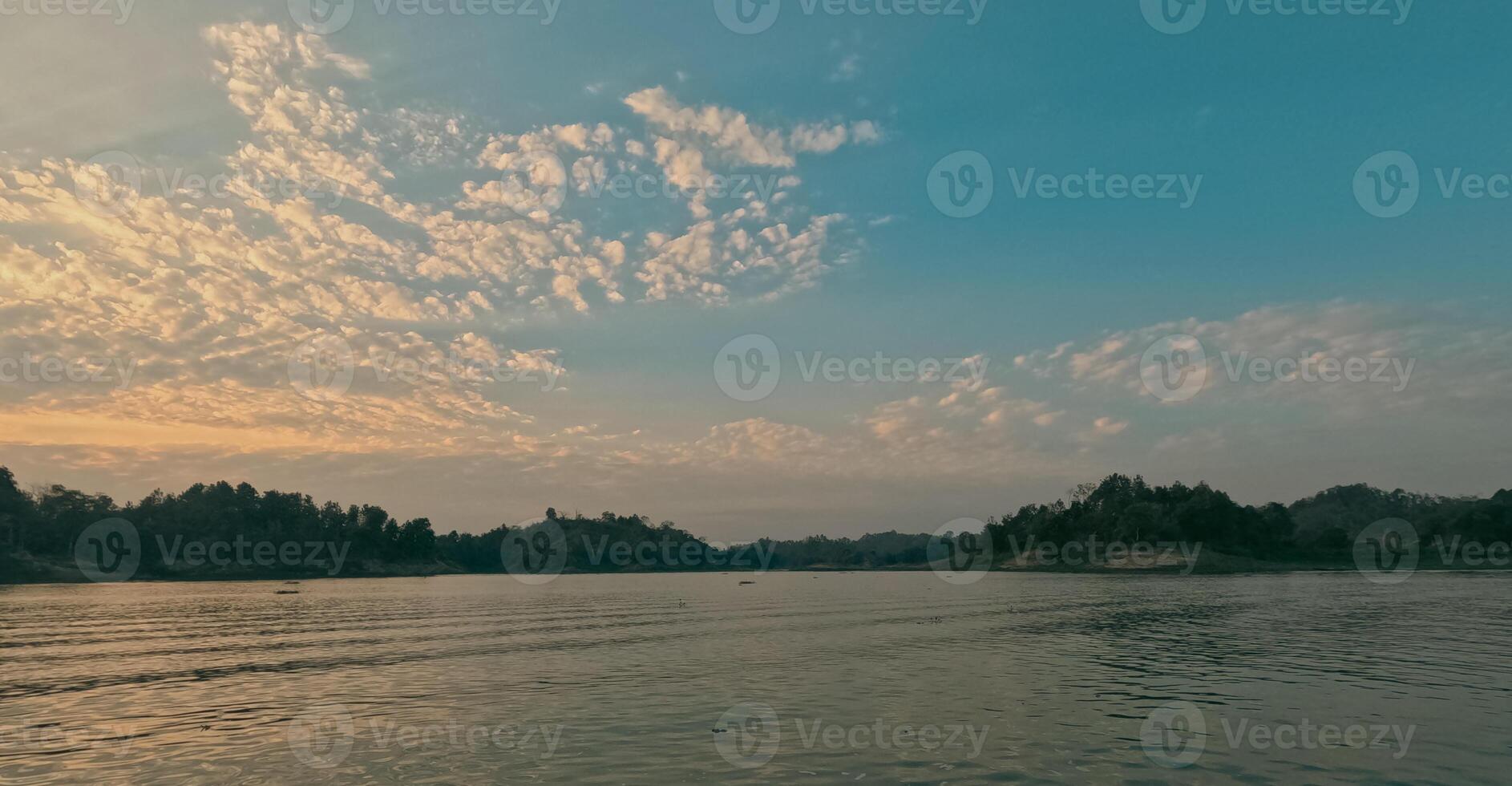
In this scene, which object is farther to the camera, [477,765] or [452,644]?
[452,644]

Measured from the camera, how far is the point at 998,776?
23172 millimetres

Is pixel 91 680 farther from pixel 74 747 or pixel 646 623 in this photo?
pixel 646 623

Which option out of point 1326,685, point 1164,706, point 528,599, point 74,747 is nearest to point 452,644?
point 74,747

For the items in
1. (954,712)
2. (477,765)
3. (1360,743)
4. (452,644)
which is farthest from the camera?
(452,644)

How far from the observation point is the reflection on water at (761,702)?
24.6m

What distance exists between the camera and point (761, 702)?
3569 cm

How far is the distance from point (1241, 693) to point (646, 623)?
5914cm

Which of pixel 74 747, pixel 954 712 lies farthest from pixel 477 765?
pixel 954 712

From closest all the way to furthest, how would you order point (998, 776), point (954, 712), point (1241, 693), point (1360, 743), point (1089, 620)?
point (998, 776) < point (1360, 743) < point (954, 712) < point (1241, 693) < point (1089, 620)

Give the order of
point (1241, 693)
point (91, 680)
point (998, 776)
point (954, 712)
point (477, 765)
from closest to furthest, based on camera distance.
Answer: point (998, 776), point (477, 765), point (954, 712), point (1241, 693), point (91, 680)

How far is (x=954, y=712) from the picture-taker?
32812 mm

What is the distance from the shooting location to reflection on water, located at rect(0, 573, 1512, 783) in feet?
80.8

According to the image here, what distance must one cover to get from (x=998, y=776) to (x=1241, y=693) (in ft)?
64.9

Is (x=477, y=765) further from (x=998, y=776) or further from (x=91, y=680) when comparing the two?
(x=91, y=680)
